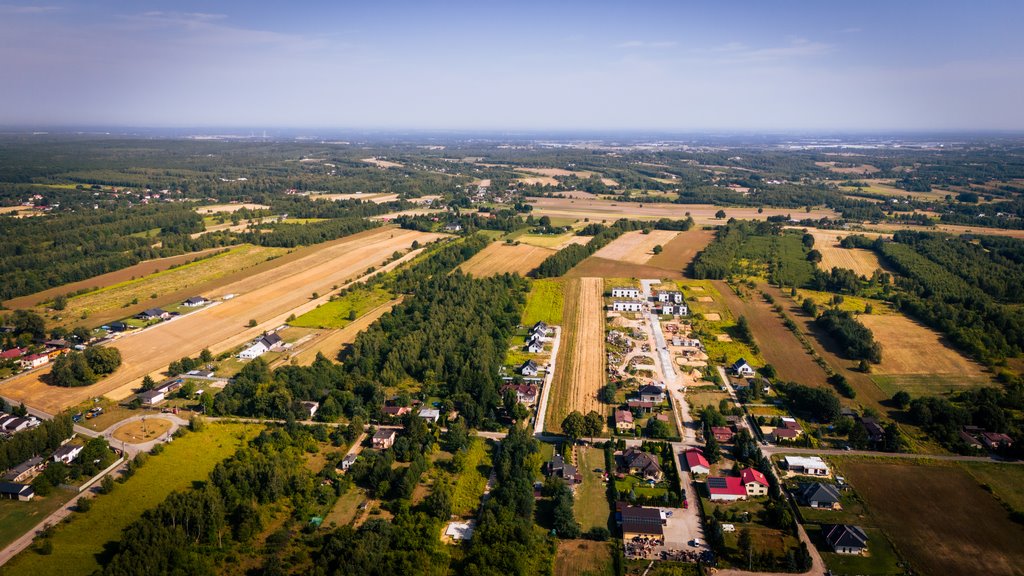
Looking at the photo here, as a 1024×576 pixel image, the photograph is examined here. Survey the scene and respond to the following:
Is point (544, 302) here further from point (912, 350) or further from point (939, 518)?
point (939, 518)

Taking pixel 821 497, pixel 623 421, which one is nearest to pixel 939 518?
pixel 821 497

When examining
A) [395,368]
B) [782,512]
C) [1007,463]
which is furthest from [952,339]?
[395,368]

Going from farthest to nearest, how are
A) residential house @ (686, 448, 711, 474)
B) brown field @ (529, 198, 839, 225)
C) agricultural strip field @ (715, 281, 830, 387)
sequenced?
brown field @ (529, 198, 839, 225)
agricultural strip field @ (715, 281, 830, 387)
residential house @ (686, 448, 711, 474)

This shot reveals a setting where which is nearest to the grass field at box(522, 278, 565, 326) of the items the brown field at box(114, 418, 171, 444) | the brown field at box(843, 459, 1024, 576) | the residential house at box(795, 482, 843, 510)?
the residential house at box(795, 482, 843, 510)

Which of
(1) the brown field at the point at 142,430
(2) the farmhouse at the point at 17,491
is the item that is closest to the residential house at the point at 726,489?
(1) the brown field at the point at 142,430

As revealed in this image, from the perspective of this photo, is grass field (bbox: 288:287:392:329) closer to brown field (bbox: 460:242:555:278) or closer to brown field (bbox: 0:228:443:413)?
brown field (bbox: 0:228:443:413)

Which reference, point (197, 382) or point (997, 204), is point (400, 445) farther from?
point (997, 204)
